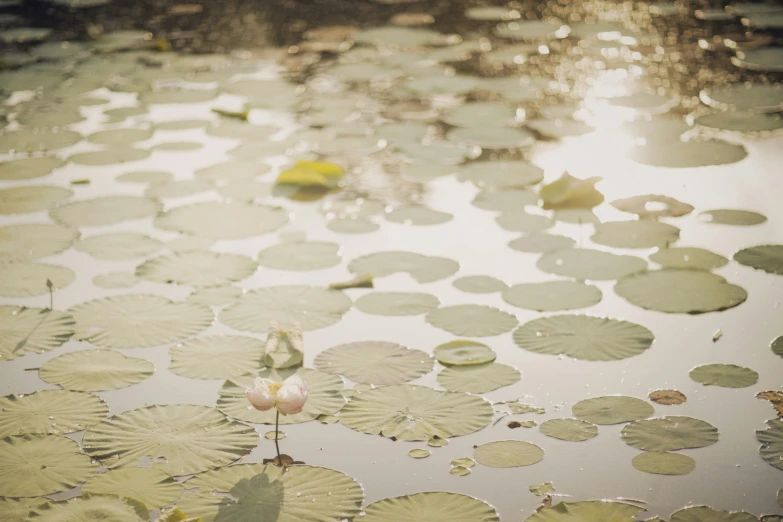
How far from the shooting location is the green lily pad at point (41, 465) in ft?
7.13

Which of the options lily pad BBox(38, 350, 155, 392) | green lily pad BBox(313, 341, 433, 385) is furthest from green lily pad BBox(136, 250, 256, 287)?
green lily pad BBox(313, 341, 433, 385)

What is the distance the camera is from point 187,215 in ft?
12.0

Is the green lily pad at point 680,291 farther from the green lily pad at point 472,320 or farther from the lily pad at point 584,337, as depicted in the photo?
the green lily pad at point 472,320

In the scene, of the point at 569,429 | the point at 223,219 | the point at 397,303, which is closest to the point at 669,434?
the point at 569,429

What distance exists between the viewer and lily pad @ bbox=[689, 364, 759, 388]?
99.1 inches

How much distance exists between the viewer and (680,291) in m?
3.00

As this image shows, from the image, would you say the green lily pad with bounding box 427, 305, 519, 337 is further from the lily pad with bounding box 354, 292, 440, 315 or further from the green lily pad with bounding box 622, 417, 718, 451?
the green lily pad with bounding box 622, 417, 718, 451

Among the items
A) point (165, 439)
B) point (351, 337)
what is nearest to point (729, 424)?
point (351, 337)

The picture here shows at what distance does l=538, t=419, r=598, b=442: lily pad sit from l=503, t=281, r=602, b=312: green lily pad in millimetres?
597

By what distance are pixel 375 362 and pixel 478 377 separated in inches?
10.9

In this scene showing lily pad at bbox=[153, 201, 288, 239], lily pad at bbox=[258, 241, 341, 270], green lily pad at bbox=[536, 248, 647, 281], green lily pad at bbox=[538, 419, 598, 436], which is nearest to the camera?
green lily pad at bbox=[538, 419, 598, 436]

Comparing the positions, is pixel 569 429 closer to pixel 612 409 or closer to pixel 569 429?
pixel 569 429

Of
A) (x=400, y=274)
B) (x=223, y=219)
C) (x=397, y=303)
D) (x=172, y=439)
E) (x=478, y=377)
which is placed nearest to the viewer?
(x=172, y=439)

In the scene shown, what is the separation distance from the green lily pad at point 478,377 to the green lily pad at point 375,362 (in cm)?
6
